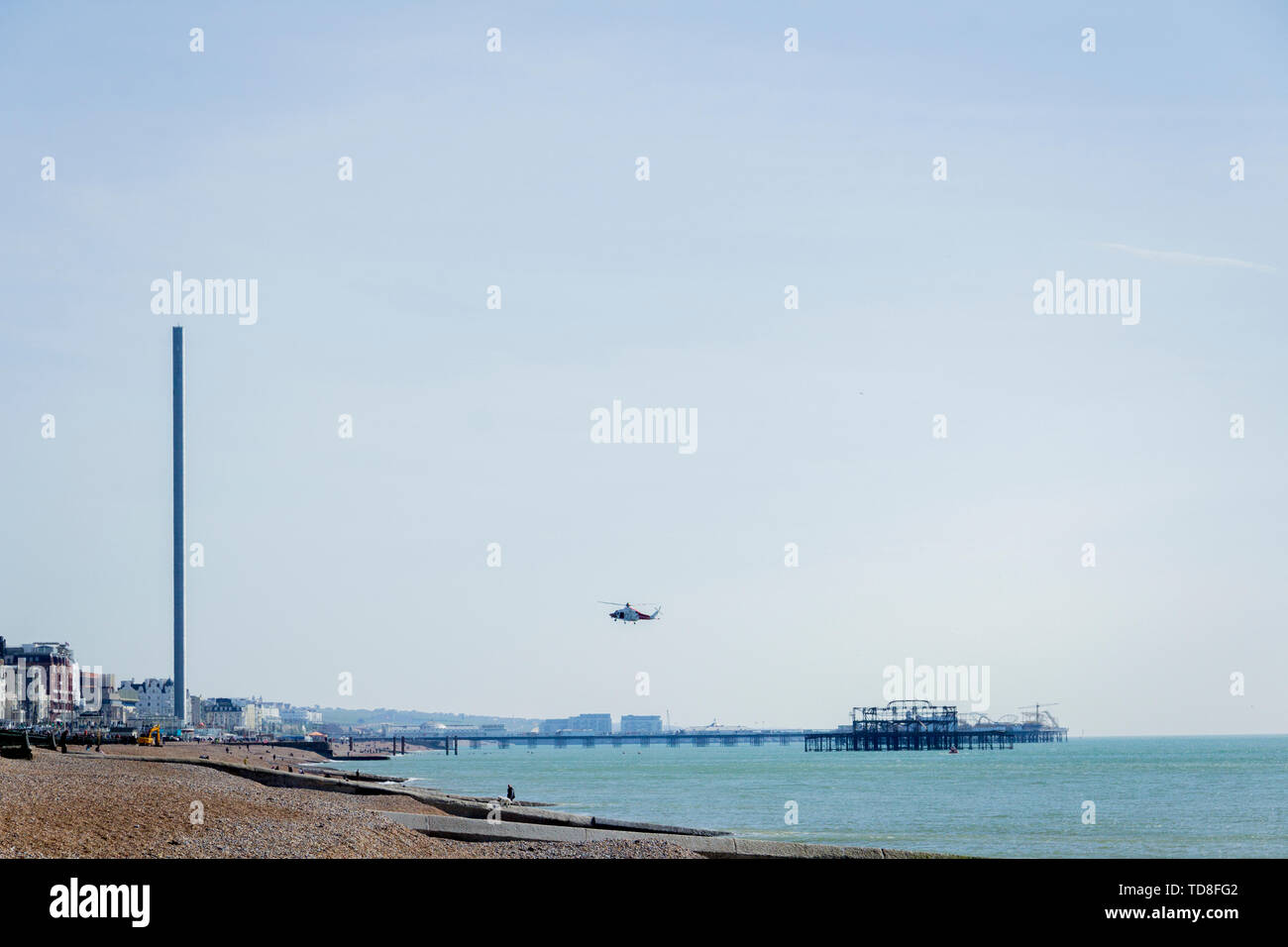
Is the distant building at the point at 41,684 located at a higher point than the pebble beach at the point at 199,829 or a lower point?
lower

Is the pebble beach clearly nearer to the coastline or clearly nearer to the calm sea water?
the coastline

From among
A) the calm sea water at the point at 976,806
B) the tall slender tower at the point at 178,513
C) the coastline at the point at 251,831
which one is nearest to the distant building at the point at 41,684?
the tall slender tower at the point at 178,513

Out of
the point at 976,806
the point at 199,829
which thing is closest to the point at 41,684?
the point at 976,806

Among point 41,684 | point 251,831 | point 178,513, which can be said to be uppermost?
point 178,513

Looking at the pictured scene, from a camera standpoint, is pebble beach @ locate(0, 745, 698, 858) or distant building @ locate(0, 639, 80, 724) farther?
distant building @ locate(0, 639, 80, 724)

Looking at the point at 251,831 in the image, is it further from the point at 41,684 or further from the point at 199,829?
the point at 41,684

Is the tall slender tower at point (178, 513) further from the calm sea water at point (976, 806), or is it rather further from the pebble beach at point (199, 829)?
the pebble beach at point (199, 829)

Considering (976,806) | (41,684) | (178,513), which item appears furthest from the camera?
(41,684)

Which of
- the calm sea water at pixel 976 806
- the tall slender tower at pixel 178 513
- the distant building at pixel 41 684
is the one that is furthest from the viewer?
the distant building at pixel 41 684

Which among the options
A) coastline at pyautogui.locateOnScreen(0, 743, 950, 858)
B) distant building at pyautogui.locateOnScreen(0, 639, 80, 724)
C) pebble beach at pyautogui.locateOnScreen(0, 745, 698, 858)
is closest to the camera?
pebble beach at pyautogui.locateOnScreen(0, 745, 698, 858)

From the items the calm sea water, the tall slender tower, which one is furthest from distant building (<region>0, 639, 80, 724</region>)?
the calm sea water
